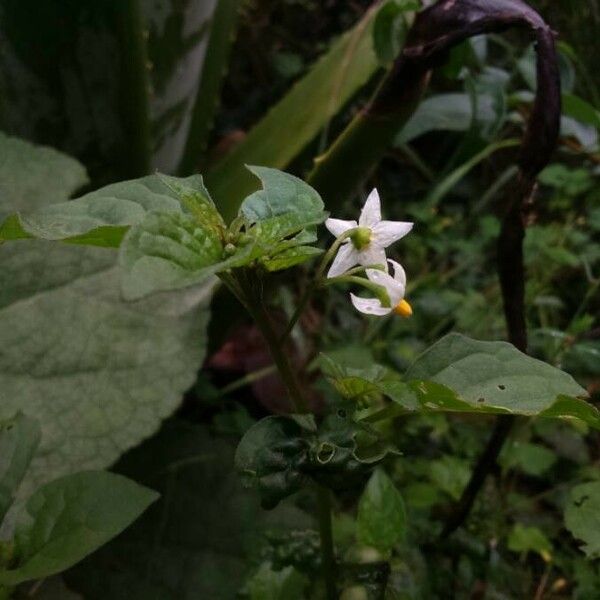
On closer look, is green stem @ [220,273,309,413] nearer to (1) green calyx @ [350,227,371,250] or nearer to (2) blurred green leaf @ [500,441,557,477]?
(1) green calyx @ [350,227,371,250]

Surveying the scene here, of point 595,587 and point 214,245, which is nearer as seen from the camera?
point 214,245

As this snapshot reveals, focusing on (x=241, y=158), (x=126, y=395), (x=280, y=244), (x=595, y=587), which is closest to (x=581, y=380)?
(x=595, y=587)

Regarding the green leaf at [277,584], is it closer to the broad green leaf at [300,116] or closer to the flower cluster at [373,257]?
the flower cluster at [373,257]

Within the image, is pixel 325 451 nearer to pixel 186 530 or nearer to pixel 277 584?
pixel 277 584

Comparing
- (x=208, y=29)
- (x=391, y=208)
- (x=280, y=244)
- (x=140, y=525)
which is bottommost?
(x=391, y=208)

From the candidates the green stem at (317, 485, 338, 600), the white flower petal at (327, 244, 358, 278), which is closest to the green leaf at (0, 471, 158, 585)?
the green stem at (317, 485, 338, 600)

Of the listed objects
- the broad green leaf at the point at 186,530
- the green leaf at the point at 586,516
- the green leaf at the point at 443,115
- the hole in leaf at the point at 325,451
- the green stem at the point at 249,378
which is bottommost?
the green stem at the point at 249,378

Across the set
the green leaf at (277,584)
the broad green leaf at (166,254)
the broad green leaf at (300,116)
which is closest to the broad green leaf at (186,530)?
the green leaf at (277,584)

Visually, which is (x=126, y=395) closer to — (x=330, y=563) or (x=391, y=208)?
(x=330, y=563)
